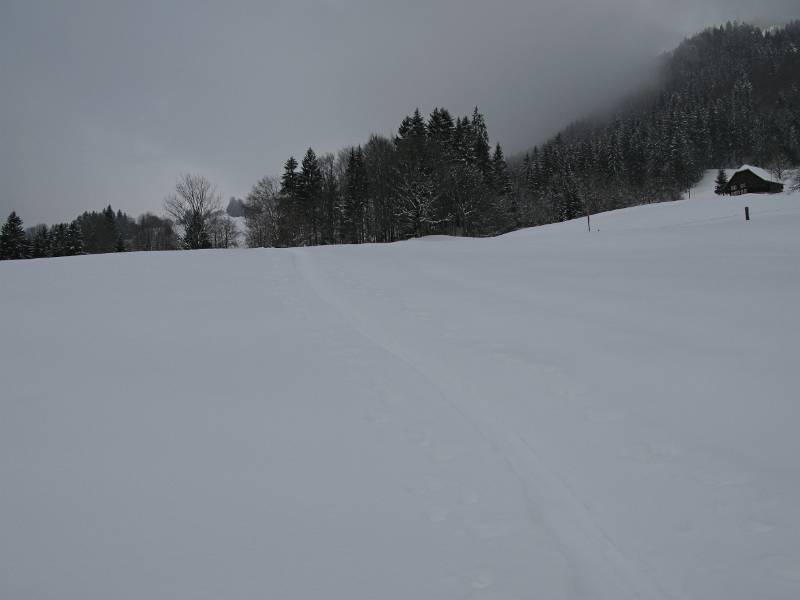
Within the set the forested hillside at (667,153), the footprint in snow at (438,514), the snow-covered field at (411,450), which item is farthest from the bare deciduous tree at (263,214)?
the footprint in snow at (438,514)

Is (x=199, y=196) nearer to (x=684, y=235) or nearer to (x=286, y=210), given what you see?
(x=286, y=210)

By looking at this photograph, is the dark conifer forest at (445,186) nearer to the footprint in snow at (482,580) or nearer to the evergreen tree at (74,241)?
the evergreen tree at (74,241)

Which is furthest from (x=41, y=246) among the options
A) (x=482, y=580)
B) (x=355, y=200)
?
(x=482, y=580)

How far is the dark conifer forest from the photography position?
47406mm

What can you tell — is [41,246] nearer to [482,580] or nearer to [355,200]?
[355,200]

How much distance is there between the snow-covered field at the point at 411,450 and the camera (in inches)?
111

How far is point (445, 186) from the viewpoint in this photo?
45844 mm

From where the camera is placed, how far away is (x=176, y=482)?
12.0ft

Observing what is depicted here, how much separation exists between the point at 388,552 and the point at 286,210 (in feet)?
171

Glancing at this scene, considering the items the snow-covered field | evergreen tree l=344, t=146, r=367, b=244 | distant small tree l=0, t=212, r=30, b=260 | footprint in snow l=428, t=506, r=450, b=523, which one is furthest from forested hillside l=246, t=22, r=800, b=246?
footprint in snow l=428, t=506, r=450, b=523

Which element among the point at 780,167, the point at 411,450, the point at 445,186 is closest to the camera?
the point at 411,450

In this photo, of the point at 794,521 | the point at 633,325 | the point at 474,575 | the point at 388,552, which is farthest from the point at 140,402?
the point at 633,325

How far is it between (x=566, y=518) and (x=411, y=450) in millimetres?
1554

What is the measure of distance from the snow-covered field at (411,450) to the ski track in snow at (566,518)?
0.07ft
